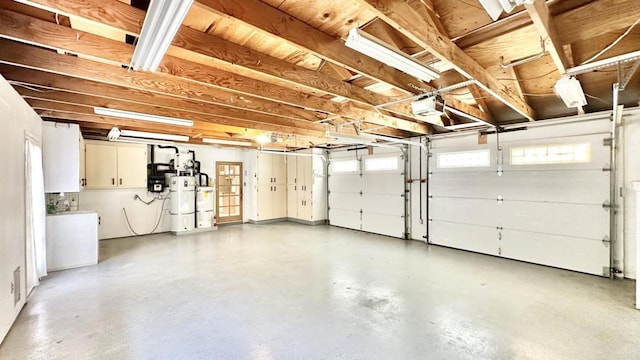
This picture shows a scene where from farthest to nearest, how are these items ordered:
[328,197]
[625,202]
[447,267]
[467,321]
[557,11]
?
[328,197] → [447,267] → [625,202] → [467,321] → [557,11]

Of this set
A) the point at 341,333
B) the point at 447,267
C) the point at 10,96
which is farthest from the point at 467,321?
the point at 10,96

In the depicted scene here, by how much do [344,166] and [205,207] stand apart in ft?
12.4

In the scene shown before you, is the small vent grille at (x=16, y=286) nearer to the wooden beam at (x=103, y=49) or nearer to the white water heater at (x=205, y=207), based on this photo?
the wooden beam at (x=103, y=49)

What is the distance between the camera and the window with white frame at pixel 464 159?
17.1ft

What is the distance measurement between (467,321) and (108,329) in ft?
10.9

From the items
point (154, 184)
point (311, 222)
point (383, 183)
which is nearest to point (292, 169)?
point (311, 222)

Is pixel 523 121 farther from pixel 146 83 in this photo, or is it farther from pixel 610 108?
pixel 146 83

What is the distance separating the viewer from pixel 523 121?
4.74 m

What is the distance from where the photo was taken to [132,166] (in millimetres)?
6520

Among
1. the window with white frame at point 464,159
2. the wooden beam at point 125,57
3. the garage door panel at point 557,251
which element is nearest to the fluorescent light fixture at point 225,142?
the wooden beam at point 125,57

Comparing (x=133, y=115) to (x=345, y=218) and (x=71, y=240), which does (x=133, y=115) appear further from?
(x=345, y=218)

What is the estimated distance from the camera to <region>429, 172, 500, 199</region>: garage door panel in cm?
511

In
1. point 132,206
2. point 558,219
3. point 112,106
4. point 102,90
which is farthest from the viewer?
point 132,206

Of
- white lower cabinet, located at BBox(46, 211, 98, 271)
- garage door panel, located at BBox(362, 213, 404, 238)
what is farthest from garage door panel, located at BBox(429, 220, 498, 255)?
white lower cabinet, located at BBox(46, 211, 98, 271)
